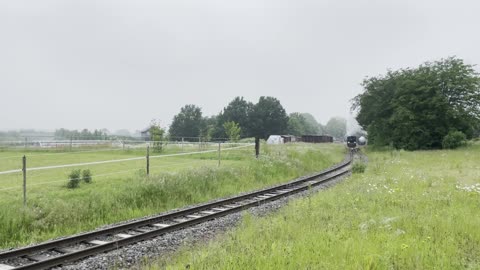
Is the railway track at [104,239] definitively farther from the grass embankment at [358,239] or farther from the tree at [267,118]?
the tree at [267,118]

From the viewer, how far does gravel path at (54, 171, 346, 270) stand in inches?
261

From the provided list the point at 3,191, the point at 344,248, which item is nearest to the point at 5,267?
the point at 344,248

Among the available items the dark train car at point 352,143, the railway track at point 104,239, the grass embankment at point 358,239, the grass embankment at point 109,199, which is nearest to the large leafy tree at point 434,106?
the dark train car at point 352,143

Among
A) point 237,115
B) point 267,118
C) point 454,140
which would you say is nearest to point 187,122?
point 237,115

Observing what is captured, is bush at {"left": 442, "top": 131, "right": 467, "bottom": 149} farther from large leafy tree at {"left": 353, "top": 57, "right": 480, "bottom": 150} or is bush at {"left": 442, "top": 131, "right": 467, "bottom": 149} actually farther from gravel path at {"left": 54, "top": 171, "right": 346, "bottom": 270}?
gravel path at {"left": 54, "top": 171, "right": 346, "bottom": 270}

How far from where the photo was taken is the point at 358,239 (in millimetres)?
6480

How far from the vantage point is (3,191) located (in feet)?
44.8

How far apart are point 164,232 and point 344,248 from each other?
14.5 feet

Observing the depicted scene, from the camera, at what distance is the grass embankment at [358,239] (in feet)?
17.6

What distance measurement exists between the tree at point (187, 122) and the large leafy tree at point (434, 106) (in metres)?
78.4

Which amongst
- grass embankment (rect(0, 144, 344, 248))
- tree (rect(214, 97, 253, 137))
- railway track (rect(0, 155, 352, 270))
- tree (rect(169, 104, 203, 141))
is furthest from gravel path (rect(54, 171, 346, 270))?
tree (rect(169, 104, 203, 141))

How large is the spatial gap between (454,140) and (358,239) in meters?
43.5

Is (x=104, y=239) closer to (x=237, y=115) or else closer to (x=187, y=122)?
(x=237, y=115)

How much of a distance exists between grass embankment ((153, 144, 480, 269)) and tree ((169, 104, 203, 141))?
11005 cm
